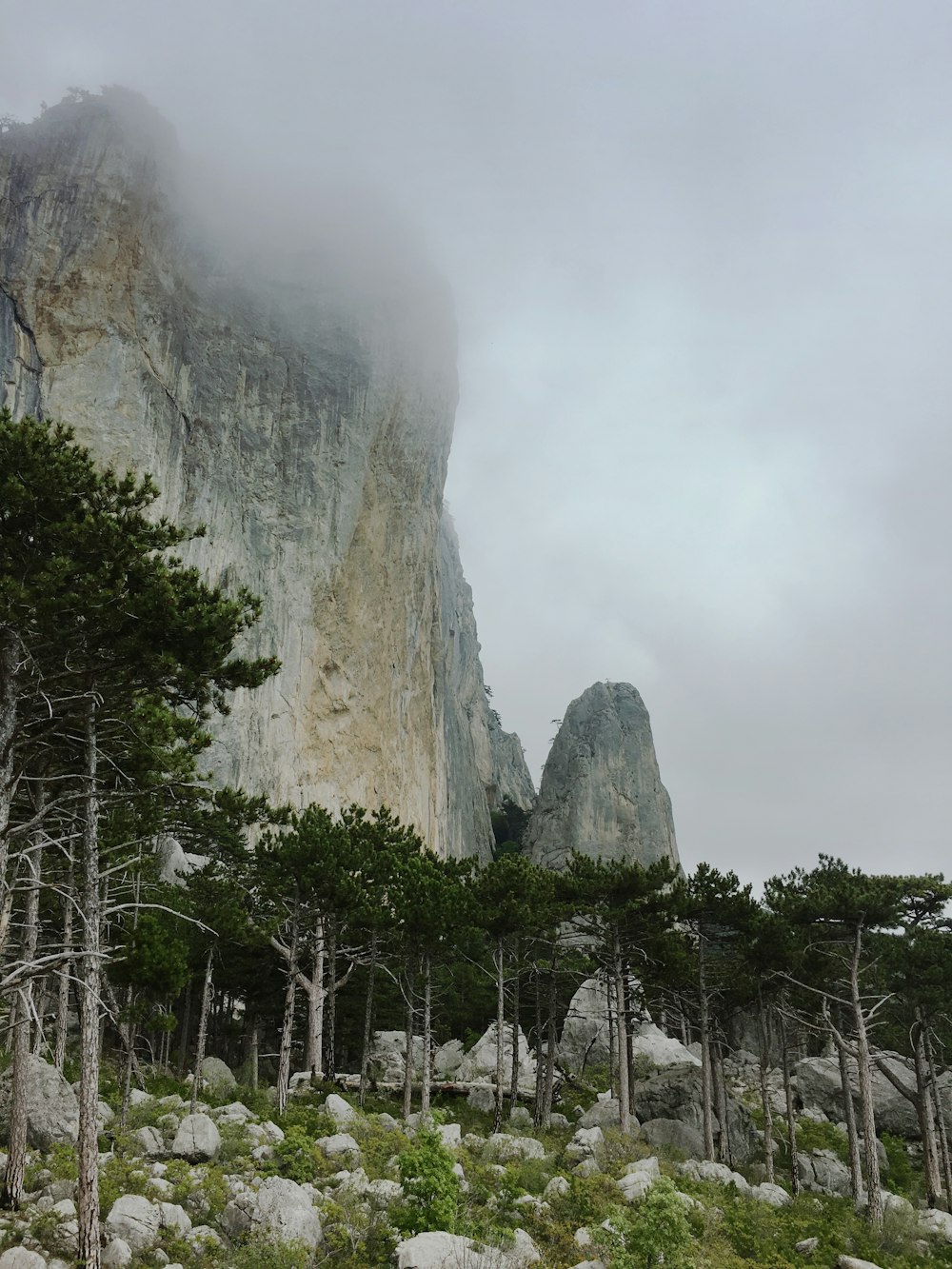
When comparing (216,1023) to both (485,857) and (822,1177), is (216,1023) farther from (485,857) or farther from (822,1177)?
(485,857)

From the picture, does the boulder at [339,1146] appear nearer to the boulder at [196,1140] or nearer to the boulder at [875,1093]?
the boulder at [196,1140]

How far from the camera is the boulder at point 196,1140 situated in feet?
54.8

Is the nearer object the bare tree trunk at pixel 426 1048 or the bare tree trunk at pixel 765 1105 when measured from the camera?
the bare tree trunk at pixel 426 1048

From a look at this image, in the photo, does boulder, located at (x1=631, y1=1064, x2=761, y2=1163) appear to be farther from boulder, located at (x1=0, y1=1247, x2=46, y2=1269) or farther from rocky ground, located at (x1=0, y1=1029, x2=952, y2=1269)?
boulder, located at (x1=0, y1=1247, x2=46, y2=1269)

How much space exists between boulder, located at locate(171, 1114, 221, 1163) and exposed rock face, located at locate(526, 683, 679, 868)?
193ft

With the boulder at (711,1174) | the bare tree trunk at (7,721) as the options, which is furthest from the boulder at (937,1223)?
the bare tree trunk at (7,721)

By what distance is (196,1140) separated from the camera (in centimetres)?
1689

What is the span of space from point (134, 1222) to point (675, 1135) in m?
22.4

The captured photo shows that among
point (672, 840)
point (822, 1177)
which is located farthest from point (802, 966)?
point (672, 840)

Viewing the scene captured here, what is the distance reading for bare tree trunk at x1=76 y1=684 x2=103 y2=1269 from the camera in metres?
11.4

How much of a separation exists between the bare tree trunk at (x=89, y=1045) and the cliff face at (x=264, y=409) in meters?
34.4

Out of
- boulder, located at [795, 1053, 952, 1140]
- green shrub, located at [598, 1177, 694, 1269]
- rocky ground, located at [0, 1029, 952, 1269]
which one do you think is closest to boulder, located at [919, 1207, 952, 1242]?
rocky ground, located at [0, 1029, 952, 1269]

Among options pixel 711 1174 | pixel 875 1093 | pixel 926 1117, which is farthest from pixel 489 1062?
pixel 875 1093

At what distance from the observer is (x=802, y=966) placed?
2947 cm
